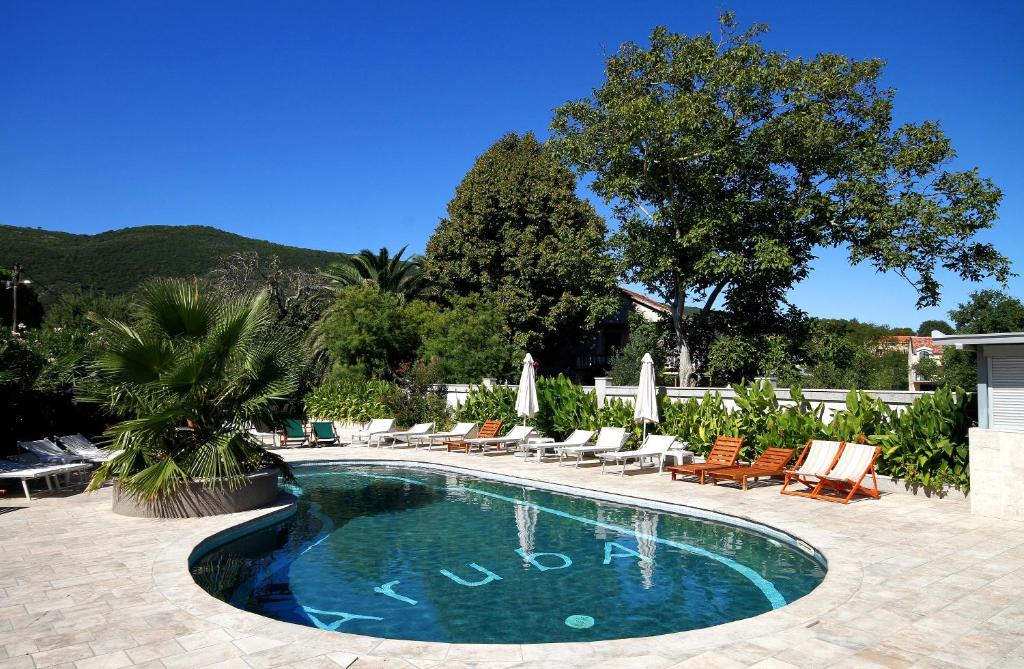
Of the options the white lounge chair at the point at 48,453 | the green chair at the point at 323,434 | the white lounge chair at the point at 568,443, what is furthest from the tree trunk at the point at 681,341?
the white lounge chair at the point at 48,453

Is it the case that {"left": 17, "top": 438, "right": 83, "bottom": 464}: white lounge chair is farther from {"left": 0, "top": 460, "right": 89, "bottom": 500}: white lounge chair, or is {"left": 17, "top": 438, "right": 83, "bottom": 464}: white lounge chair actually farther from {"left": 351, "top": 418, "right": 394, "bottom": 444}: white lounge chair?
{"left": 351, "top": 418, "right": 394, "bottom": 444}: white lounge chair

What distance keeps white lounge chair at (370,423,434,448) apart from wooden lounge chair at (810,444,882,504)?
12084mm

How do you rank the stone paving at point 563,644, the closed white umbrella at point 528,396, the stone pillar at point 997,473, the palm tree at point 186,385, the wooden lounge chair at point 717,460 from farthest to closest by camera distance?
1. the closed white umbrella at point 528,396
2. the wooden lounge chair at point 717,460
3. the palm tree at point 186,385
4. the stone pillar at point 997,473
5. the stone paving at point 563,644

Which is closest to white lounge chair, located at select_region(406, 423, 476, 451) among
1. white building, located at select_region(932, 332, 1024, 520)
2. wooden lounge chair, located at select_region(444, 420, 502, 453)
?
wooden lounge chair, located at select_region(444, 420, 502, 453)

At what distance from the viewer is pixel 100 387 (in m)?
10.3

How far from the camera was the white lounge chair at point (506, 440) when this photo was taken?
18.1m

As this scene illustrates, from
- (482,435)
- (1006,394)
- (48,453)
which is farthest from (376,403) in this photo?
(1006,394)

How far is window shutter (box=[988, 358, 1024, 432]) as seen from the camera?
9.23 metres

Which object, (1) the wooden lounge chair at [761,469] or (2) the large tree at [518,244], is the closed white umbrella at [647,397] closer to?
(1) the wooden lounge chair at [761,469]

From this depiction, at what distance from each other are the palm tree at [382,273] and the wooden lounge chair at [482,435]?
55.5ft

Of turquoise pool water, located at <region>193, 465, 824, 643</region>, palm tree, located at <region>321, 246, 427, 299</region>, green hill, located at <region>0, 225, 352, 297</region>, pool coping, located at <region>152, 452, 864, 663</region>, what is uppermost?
green hill, located at <region>0, 225, 352, 297</region>

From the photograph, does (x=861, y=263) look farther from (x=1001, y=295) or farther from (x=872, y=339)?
(x=872, y=339)

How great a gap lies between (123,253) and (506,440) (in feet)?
184

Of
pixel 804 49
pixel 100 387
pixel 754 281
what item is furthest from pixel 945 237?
pixel 100 387
